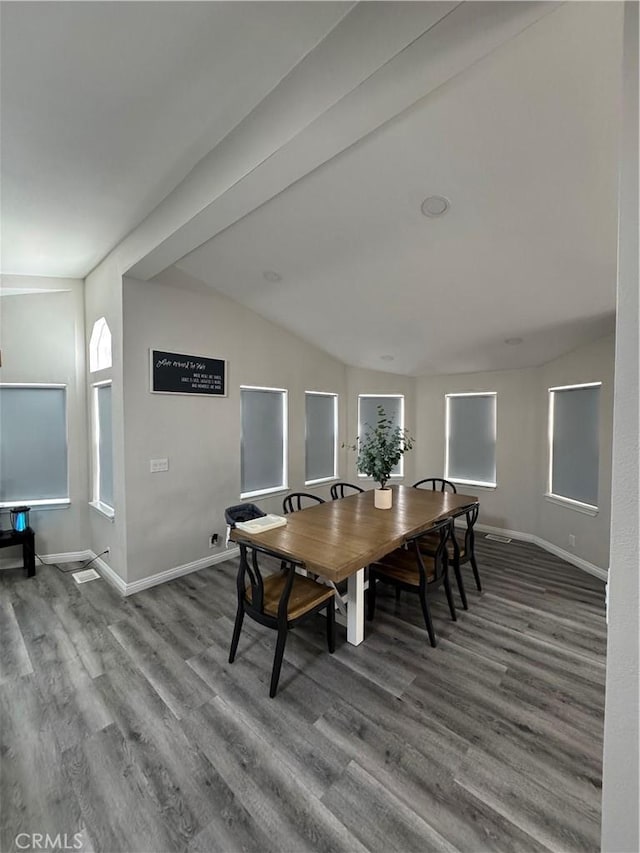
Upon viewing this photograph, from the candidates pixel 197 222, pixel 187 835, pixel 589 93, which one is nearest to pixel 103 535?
pixel 187 835

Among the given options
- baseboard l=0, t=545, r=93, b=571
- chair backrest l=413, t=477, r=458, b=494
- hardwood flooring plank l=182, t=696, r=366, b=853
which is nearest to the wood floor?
hardwood flooring plank l=182, t=696, r=366, b=853

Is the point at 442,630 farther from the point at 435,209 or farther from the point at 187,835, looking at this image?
the point at 435,209

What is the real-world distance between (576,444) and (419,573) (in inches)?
108

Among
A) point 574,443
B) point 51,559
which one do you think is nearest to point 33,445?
point 51,559

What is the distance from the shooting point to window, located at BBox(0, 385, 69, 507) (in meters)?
3.62

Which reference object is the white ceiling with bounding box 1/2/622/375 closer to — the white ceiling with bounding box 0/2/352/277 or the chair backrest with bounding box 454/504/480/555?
the white ceiling with bounding box 0/2/352/277

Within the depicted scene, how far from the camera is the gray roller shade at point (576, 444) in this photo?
3.67 metres

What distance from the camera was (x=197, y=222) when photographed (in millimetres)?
2240

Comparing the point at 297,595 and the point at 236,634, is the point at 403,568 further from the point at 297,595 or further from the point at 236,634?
the point at 236,634

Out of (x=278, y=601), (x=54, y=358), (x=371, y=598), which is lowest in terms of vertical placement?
(x=371, y=598)

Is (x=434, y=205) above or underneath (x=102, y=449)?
above

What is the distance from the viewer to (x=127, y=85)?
5.00 feet

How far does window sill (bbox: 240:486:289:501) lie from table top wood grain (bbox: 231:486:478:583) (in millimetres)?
1140

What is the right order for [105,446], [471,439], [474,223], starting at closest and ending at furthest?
[474,223] < [105,446] < [471,439]
